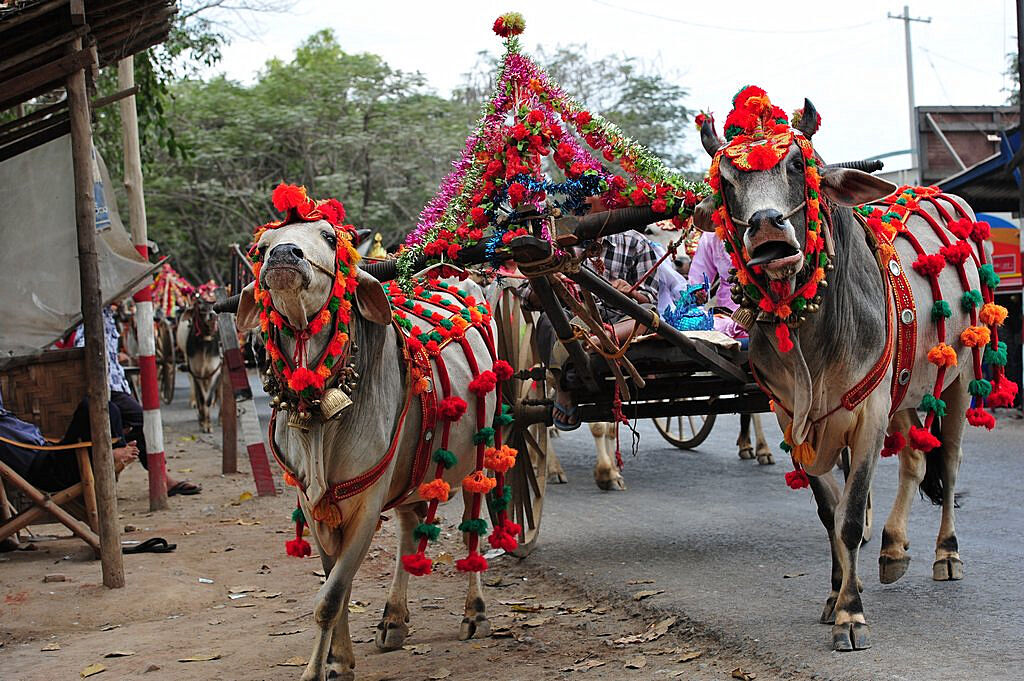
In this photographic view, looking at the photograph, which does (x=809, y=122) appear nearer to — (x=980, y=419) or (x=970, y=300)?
(x=970, y=300)

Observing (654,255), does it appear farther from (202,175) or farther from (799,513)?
(202,175)

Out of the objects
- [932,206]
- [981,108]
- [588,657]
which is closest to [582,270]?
[588,657]

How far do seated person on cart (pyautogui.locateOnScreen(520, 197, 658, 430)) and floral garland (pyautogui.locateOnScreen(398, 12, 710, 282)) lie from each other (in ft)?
0.85

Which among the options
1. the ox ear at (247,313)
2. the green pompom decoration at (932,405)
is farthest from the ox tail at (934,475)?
the ox ear at (247,313)

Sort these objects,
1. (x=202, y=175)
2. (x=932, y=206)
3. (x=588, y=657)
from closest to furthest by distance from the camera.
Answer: (x=588, y=657) < (x=932, y=206) < (x=202, y=175)

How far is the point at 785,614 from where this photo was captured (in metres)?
5.52

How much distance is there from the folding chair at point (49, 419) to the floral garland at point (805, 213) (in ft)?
15.6

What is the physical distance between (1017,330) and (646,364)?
9887 millimetres

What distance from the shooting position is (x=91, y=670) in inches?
219

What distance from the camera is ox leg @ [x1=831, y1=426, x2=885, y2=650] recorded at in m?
4.83

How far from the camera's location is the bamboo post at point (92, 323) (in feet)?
22.4

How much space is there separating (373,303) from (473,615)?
6.41 ft

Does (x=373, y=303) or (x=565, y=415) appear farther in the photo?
(x=565, y=415)

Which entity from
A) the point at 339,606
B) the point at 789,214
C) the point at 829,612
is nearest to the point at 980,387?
the point at 829,612
